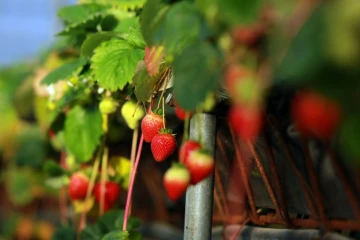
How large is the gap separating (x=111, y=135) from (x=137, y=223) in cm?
46

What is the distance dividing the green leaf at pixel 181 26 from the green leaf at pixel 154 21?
0.04 meters

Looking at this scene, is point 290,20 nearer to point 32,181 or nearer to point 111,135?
point 111,135

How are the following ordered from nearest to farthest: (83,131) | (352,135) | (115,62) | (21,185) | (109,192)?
(352,135) → (115,62) → (83,131) → (109,192) → (21,185)

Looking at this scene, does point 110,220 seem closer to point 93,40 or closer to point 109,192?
point 109,192

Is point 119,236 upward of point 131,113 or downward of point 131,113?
downward

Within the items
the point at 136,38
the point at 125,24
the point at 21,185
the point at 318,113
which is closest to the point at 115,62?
the point at 136,38

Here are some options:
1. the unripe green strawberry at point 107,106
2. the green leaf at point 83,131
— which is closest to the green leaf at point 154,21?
the unripe green strawberry at point 107,106

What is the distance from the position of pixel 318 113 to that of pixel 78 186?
155cm

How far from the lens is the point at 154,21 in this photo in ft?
3.08

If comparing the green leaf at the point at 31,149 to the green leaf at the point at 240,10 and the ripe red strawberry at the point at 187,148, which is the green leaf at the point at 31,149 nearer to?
the ripe red strawberry at the point at 187,148

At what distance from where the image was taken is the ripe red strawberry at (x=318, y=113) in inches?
25.6

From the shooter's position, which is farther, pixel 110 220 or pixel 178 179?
pixel 110 220

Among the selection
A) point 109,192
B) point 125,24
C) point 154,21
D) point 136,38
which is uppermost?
point 125,24

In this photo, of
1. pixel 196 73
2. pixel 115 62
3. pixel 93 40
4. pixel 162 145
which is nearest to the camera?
pixel 196 73
